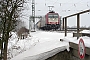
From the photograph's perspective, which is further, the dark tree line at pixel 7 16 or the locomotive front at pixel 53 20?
the locomotive front at pixel 53 20

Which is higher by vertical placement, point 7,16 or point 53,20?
point 53,20

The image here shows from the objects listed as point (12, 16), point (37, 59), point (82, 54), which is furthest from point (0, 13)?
point (82, 54)

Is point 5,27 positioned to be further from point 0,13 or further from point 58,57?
point 58,57

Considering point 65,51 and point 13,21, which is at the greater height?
point 13,21

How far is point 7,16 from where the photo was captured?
23.8ft

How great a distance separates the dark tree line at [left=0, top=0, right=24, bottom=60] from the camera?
718cm

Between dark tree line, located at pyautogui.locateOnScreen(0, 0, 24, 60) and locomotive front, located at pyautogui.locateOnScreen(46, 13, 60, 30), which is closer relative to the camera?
dark tree line, located at pyautogui.locateOnScreen(0, 0, 24, 60)

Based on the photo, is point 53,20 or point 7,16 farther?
point 53,20

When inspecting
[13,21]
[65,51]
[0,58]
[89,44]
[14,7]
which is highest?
[14,7]

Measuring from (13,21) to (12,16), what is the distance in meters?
0.24

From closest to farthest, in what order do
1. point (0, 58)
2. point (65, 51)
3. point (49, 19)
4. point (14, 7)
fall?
point (65, 51) < point (14, 7) < point (0, 58) < point (49, 19)

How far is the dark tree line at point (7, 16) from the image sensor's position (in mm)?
7180

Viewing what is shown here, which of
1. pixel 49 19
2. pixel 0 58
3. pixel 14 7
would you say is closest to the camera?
pixel 14 7

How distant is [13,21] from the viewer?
747cm
